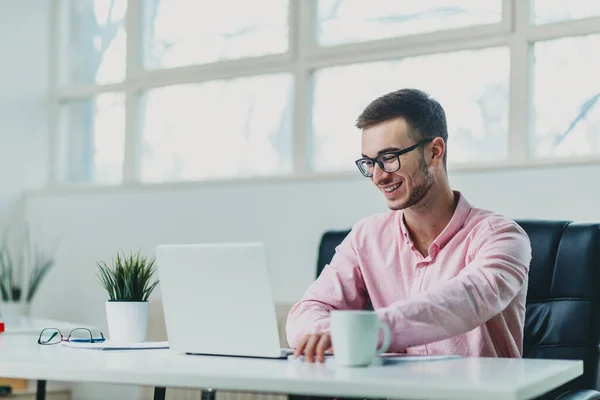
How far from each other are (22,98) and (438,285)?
372 centimetres

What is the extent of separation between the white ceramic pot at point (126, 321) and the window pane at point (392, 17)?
7.23 ft

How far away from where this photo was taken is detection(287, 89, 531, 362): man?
197cm

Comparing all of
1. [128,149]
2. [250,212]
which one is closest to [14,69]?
[128,149]

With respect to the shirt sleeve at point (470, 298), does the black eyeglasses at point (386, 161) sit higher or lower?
higher

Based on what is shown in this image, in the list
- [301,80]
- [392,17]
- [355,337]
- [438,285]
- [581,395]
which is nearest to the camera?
[355,337]

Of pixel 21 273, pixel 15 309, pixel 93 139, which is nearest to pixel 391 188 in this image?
pixel 15 309

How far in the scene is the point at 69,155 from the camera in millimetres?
5062

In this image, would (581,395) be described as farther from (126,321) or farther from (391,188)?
(126,321)

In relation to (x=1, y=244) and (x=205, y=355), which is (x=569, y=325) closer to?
(x=205, y=355)

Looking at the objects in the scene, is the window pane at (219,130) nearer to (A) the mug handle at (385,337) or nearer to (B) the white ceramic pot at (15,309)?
(B) the white ceramic pot at (15,309)

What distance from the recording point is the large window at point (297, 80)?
11.5 ft

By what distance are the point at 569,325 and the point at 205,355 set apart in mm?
982

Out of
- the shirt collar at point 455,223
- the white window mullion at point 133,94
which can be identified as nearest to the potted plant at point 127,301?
the shirt collar at point 455,223

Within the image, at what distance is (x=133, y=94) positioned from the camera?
4.70 metres
